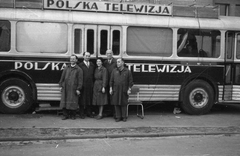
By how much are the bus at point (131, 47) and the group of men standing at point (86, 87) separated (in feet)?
1.79

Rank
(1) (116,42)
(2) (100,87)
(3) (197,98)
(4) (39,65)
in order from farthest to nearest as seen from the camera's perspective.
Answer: (3) (197,98) → (1) (116,42) → (4) (39,65) → (2) (100,87)

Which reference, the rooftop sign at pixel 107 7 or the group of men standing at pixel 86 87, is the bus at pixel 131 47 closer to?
the rooftop sign at pixel 107 7

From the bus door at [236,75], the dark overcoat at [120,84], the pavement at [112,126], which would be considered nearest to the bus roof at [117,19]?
the bus door at [236,75]

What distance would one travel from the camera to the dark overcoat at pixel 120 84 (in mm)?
9172

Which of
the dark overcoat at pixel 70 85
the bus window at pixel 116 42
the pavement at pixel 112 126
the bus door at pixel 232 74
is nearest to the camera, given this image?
the pavement at pixel 112 126

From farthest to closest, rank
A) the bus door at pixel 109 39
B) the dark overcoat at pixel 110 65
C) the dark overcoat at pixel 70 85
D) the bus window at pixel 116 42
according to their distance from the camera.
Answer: the bus window at pixel 116 42
the bus door at pixel 109 39
the dark overcoat at pixel 110 65
the dark overcoat at pixel 70 85

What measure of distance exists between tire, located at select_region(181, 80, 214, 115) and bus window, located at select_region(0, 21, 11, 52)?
563cm

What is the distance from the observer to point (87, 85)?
9477 mm

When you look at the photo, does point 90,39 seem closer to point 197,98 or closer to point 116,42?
point 116,42

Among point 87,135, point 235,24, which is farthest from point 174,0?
point 87,135

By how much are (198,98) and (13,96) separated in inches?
226

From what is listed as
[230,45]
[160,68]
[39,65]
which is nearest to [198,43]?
[230,45]

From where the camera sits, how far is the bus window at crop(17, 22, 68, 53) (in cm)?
953

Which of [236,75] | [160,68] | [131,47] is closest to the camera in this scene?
[131,47]
